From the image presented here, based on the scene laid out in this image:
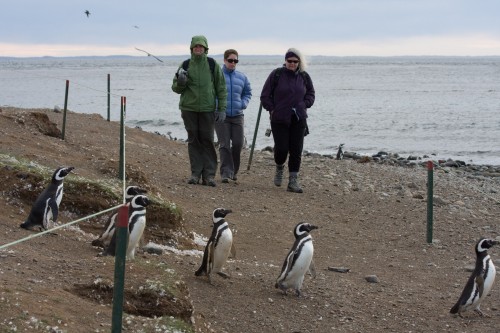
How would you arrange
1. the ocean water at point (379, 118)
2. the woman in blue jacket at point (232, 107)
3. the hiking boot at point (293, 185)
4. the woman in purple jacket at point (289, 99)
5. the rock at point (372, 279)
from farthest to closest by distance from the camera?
1. the ocean water at point (379, 118)
2. the hiking boot at point (293, 185)
3. the woman in blue jacket at point (232, 107)
4. the woman in purple jacket at point (289, 99)
5. the rock at point (372, 279)

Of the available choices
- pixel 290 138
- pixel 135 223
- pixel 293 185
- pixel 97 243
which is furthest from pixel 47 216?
pixel 293 185

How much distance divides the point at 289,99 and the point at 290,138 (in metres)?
0.67

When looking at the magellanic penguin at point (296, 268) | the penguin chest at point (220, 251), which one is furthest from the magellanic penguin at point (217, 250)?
the magellanic penguin at point (296, 268)

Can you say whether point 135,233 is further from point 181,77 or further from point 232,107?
point 232,107

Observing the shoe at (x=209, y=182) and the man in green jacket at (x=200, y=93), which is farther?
the shoe at (x=209, y=182)

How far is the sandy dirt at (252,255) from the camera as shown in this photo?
598 cm

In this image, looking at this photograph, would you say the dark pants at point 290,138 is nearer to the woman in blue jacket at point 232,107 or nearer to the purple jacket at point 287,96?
the purple jacket at point 287,96

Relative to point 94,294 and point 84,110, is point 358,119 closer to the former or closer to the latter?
point 84,110

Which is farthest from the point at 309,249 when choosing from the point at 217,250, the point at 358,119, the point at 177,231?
the point at 358,119

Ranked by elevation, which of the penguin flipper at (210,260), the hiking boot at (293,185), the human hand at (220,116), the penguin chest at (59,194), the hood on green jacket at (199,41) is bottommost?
the hiking boot at (293,185)

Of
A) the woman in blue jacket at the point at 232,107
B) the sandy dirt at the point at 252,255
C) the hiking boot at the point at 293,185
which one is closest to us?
the sandy dirt at the point at 252,255

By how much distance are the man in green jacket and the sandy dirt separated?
0.87 m

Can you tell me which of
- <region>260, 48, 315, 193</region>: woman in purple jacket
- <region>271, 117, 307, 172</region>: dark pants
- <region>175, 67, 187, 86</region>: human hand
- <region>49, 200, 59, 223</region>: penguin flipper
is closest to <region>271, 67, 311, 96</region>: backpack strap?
<region>260, 48, 315, 193</region>: woman in purple jacket

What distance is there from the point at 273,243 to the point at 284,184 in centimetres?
396
